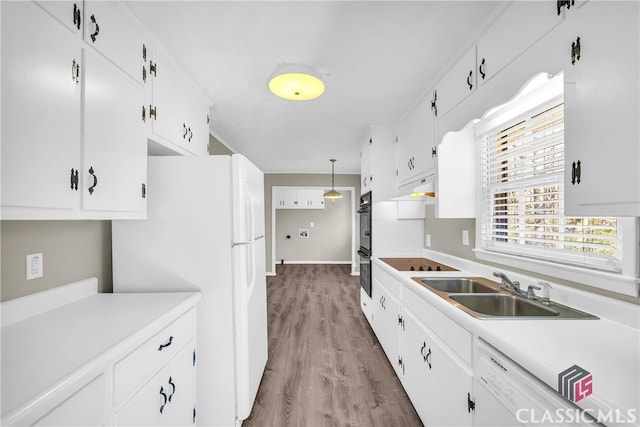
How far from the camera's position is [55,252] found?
4.62 ft

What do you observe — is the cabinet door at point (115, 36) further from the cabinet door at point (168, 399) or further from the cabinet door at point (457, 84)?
the cabinet door at point (457, 84)

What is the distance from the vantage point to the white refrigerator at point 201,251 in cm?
169

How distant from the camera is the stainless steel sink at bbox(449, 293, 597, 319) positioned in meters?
1.28

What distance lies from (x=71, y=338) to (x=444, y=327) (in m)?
1.61

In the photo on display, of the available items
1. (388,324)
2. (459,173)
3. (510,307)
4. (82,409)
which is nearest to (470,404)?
(510,307)

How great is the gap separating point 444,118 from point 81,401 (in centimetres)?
230

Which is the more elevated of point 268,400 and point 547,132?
point 547,132

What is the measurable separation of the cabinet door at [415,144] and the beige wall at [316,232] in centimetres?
465

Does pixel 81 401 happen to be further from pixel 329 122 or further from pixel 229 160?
pixel 329 122

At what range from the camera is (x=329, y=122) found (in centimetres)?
324

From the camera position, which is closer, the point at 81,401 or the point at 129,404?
the point at 81,401

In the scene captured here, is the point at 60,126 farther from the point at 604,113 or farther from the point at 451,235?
the point at 451,235

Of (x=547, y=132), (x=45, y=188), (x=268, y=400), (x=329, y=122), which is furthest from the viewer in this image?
(x=329, y=122)

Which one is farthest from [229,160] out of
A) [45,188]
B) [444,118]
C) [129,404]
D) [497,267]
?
[497,267]
